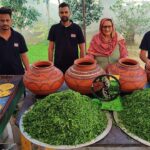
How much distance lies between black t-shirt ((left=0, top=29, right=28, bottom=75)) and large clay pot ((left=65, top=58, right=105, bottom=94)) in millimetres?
1075

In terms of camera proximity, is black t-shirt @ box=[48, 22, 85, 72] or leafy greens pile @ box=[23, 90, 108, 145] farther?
black t-shirt @ box=[48, 22, 85, 72]

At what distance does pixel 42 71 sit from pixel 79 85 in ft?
0.92

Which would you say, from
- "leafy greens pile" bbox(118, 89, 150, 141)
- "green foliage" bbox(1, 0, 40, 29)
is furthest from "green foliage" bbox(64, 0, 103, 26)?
"leafy greens pile" bbox(118, 89, 150, 141)

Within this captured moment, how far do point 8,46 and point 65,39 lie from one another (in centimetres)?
69

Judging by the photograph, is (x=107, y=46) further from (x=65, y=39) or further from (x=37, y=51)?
(x=37, y=51)

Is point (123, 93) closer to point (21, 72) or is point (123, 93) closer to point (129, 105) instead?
point (129, 105)

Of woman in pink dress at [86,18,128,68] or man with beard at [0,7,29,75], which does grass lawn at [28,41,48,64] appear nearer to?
man with beard at [0,7,29,75]

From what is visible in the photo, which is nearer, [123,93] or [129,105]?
[129,105]

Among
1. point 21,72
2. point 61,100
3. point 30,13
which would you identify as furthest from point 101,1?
point 61,100

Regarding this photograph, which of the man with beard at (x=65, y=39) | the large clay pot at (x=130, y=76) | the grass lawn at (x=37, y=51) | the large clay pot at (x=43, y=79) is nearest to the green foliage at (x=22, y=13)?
the grass lawn at (x=37, y=51)

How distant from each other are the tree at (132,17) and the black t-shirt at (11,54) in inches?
120

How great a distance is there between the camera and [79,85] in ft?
6.00

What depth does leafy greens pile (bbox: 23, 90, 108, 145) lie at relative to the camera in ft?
4.89

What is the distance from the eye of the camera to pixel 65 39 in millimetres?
3064
